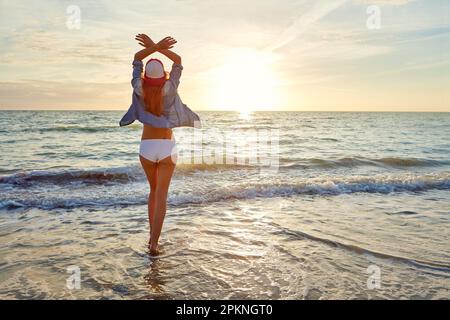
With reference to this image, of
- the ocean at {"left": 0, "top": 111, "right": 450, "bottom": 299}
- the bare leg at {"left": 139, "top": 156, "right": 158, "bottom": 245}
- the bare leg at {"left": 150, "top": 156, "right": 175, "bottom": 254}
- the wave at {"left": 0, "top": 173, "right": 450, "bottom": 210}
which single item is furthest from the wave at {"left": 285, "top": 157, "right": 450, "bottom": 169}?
the bare leg at {"left": 150, "top": 156, "right": 175, "bottom": 254}

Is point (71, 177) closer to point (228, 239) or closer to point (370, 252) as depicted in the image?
point (228, 239)

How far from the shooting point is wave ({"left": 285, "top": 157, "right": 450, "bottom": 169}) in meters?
14.2

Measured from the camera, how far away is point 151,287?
12.2ft

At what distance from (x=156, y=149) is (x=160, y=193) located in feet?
1.96

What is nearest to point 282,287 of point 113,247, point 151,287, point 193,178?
point 151,287

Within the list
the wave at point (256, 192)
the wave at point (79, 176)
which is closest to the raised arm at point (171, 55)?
the wave at point (256, 192)

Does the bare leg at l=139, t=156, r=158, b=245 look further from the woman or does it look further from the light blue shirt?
Result: the light blue shirt

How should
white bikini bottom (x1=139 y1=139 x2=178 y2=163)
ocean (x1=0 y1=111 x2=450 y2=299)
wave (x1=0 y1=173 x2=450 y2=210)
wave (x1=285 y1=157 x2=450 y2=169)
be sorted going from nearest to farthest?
ocean (x1=0 y1=111 x2=450 y2=299), white bikini bottom (x1=139 y1=139 x2=178 y2=163), wave (x1=0 y1=173 x2=450 y2=210), wave (x1=285 y1=157 x2=450 y2=169)

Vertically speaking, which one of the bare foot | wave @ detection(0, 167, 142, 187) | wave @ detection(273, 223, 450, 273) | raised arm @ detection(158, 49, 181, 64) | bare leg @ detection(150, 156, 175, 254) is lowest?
wave @ detection(273, 223, 450, 273)

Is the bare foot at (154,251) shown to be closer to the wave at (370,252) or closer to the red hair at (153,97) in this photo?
the red hair at (153,97)

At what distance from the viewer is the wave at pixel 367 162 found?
14220mm

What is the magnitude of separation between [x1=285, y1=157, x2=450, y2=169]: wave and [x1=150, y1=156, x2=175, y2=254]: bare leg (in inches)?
380

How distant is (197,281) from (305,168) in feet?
34.0
